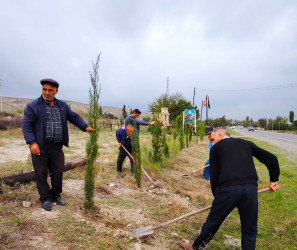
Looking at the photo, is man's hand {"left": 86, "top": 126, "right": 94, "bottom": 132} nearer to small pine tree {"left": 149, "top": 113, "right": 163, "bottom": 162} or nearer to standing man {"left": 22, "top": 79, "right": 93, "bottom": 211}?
standing man {"left": 22, "top": 79, "right": 93, "bottom": 211}

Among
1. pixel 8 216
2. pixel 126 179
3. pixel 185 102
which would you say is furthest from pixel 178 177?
pixel 185 102

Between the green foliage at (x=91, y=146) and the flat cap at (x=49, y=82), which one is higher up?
the flat cap at (x=49, y=82)

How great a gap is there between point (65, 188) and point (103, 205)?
110cm

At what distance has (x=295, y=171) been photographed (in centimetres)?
782

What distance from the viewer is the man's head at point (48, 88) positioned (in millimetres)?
3196

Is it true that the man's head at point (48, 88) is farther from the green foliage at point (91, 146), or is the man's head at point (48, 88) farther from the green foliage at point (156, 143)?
the green foliage at point (156, 143)

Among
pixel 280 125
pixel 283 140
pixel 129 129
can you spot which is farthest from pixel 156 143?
pixel 280 125

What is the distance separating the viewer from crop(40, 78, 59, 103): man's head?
10.5 feet

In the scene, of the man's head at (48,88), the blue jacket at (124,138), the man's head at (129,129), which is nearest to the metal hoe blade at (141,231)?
the man's head at (48,88)

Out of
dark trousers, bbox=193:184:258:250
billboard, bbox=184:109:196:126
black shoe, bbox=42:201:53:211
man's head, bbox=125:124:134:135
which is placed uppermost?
A: billboard, bbox=184:109:196:126

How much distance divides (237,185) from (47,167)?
9.30 feet

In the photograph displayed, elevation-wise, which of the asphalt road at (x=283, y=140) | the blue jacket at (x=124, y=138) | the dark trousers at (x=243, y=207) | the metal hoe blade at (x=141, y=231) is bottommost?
the asphalt road at (x=283, y=140)

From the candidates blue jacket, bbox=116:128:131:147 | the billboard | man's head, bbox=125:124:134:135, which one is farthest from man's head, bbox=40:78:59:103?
the billboard

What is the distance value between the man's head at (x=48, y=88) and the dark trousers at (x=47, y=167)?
72cm
